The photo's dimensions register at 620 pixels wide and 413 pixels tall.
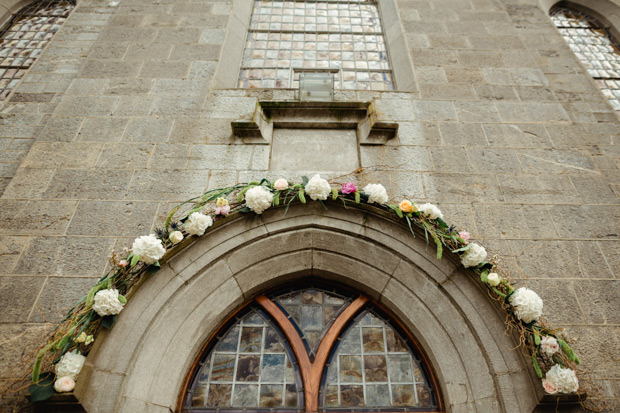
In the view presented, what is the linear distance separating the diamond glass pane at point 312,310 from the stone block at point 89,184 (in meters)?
1.75

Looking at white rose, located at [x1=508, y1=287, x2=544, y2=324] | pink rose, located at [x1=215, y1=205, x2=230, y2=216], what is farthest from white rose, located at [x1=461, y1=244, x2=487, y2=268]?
pink rose, located at [x1=215, y1=205, x2=230, y2=216]

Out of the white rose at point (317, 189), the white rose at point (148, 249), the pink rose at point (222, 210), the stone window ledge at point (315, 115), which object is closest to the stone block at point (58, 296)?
the white rose at point (148, 249)

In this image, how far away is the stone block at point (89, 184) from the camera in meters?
3.47

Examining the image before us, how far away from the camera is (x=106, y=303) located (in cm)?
259

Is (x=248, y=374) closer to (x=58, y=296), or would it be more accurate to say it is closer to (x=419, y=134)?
(x=58, y=296)

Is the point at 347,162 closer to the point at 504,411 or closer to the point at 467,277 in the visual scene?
the point at 467,277

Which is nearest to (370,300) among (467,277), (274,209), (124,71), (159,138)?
(467,277)

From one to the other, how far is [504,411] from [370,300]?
1222 mm

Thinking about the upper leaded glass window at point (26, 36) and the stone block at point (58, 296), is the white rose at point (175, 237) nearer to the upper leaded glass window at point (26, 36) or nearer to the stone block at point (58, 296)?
the stone block at point (58, 296)

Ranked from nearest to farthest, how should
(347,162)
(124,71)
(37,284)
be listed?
(37,284)
(347,162)
(124,71)

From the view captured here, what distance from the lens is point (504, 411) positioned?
2555 mm

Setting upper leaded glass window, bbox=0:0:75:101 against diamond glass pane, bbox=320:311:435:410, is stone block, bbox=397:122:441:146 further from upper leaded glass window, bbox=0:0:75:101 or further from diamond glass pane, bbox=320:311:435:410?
upper leaded glass window, bbox=0:0:75:101

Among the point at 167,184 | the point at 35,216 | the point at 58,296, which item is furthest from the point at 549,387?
the point at 35,216

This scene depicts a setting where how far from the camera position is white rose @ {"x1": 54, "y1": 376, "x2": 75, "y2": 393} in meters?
2.32
